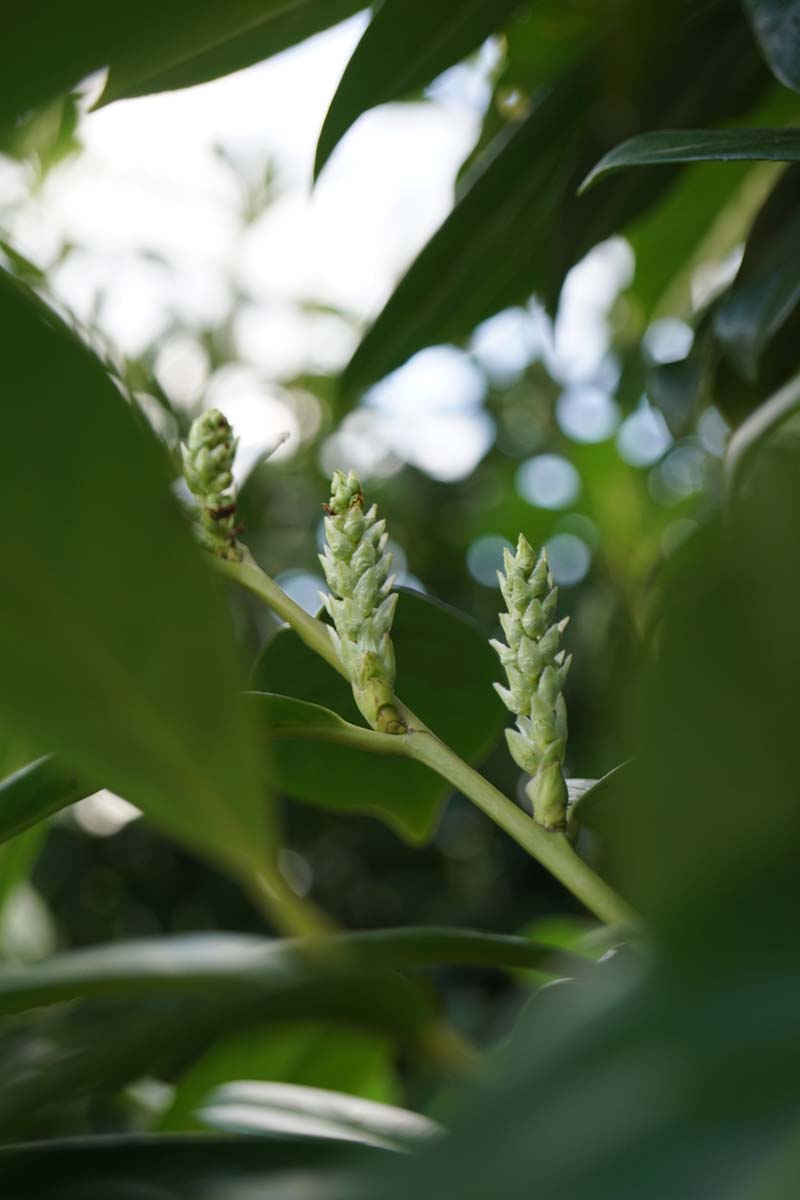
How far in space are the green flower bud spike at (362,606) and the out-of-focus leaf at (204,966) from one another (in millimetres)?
51

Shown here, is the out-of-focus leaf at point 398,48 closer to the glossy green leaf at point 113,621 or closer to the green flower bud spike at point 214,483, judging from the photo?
the green flower bud spike at point 214,483

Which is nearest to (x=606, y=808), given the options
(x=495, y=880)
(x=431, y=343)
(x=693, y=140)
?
(x=693, y=140)

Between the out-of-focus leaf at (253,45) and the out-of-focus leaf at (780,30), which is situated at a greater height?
the out-of-focus leaf at (253,45)

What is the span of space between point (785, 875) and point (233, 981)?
0.25 ft

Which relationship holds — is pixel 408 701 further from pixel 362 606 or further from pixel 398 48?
pixel 398 48

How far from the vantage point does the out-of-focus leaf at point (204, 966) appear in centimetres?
15

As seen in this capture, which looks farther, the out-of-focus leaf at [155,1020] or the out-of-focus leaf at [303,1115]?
the out-of-focus leaf at [303,1115]

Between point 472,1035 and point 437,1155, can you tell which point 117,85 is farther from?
point 472,1035

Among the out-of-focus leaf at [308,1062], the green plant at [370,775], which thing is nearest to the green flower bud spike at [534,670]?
the green plant at [370,775]

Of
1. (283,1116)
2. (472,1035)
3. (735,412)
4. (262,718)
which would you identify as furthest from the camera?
(472,1035)

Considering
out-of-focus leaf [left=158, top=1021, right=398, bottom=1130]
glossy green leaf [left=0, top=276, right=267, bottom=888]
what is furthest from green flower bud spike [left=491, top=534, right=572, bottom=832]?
out-of-focus leaf [left=158, top=1021, right=398, bottom=1130]

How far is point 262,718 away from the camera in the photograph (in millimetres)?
229

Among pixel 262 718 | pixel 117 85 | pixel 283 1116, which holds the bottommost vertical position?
pixel 283 1116

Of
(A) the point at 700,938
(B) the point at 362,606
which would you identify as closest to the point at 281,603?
(B) the point at 362,606
